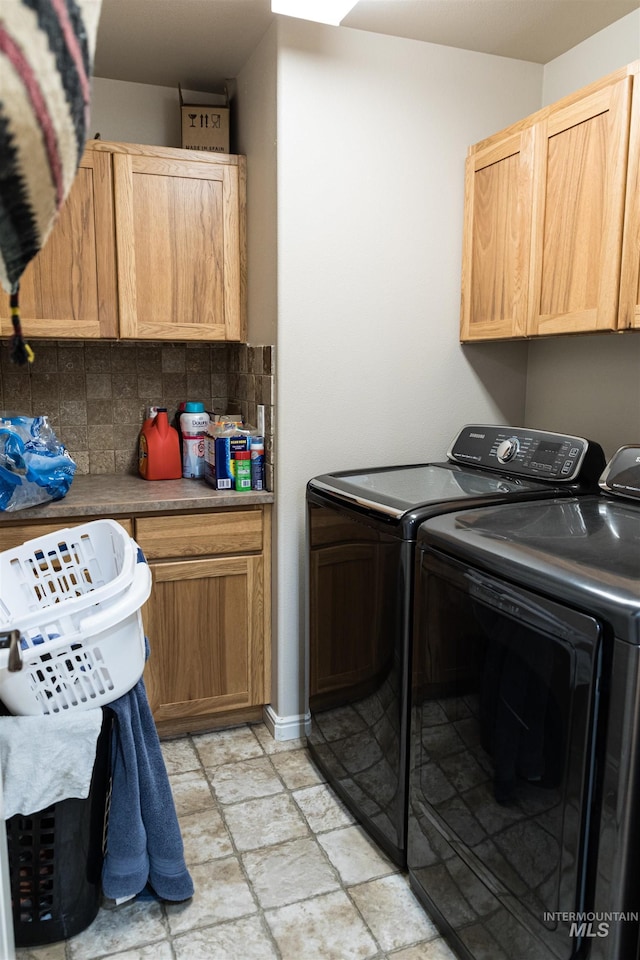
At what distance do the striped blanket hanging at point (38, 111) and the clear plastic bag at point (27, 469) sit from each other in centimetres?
194

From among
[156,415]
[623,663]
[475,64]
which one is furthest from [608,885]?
[475,64]

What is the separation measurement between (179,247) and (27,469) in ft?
3.19

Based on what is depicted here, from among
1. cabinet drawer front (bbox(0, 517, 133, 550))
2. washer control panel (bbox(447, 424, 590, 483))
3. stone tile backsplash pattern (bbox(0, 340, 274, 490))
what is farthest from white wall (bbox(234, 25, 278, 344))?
cabinet drawer front (bbox(0, 517, 133, 550))

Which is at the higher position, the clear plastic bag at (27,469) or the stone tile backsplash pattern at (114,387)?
the stone tile backsplash pattern at (114,387)

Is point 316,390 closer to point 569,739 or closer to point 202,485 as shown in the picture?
point 202,485

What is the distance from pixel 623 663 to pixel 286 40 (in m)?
2.09

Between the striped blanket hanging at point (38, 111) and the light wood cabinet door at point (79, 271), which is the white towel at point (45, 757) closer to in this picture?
the striped blanket hanging at point (38, 111)

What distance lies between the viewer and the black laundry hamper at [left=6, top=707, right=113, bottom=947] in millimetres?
1583

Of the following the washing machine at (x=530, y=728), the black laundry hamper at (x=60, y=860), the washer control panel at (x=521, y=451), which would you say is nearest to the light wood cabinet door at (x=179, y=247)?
the washer control panel at (x=521, y=451)

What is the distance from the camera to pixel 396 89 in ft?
7.86

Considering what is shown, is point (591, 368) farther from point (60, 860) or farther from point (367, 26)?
point (60, 860)

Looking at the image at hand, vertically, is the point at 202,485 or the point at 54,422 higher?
the point at 54,422

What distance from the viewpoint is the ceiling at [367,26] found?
2160 mm

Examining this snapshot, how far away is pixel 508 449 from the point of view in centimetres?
229
